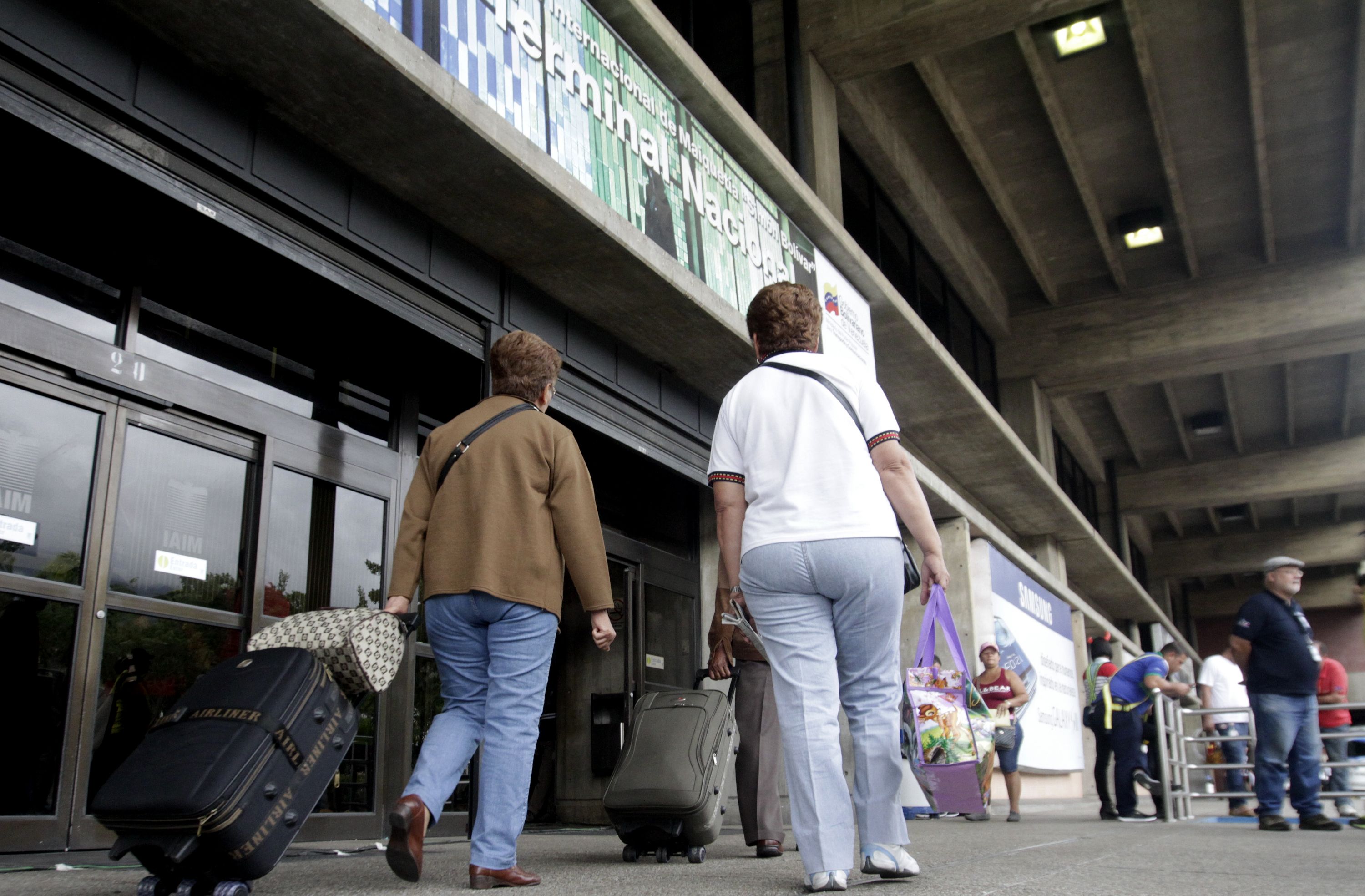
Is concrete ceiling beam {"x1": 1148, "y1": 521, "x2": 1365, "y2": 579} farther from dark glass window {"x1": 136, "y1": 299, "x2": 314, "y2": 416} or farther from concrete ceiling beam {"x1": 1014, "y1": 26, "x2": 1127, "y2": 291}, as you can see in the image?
dark glass window {"x1": 136, "y1": 299, "x2": 314, "y2": 416}

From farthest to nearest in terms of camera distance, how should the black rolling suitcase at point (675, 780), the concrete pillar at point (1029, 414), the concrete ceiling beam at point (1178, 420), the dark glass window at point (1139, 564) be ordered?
the dark glass window at point (1139, 564)
the concrete ceiling beam at point (1178, 420)
the concrete pillar at point (1029, 414)
the black rolling suitcase at point (675, 780)

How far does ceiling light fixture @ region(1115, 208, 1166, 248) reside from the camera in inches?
579

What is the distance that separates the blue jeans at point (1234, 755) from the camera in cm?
1000

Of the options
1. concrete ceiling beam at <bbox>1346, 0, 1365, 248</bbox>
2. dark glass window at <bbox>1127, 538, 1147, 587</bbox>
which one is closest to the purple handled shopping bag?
concrete ceiling beam at <bbox>1346, 0, 1365, 248</bbox>

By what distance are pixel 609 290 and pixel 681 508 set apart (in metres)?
2.79

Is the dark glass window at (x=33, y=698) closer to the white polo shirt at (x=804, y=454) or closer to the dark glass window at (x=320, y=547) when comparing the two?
the dark glass window at (x=320, y=547)

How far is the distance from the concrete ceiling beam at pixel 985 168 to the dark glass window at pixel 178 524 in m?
9.41

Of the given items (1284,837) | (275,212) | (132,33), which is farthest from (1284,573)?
(132,33)

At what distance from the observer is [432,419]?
6.30 metres

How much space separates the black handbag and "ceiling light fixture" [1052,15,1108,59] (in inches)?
378

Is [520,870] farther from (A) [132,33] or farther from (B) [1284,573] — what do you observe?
(B) [1284,573]

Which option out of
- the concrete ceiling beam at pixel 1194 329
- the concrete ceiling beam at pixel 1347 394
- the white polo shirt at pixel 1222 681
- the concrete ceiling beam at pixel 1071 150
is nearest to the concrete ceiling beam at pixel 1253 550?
the concrete ceiling beam at pixel 1347 394

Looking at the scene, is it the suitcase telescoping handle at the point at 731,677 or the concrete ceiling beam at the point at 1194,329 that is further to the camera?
the concrete ceiling beam at the point at 1194,329

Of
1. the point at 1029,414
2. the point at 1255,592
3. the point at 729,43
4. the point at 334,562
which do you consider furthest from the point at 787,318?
the point at 1255,592
